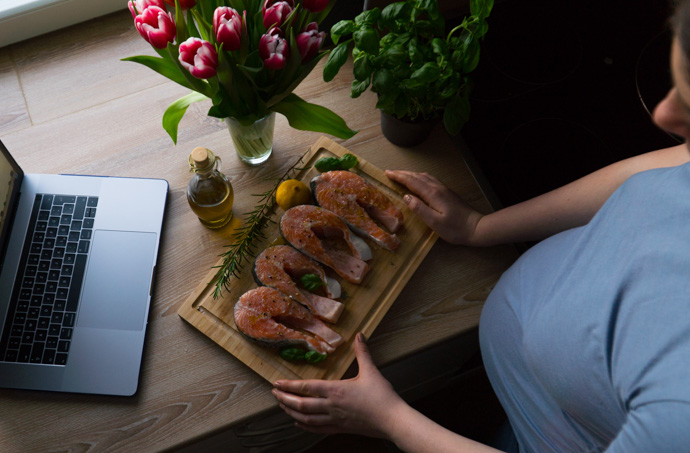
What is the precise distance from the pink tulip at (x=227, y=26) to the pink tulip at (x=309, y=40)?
0.34 ft

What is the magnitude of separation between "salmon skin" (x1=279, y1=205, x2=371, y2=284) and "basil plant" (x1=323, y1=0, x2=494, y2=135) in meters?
0.25

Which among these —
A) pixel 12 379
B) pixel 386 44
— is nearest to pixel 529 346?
pixel 386 44

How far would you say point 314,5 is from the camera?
0.85m

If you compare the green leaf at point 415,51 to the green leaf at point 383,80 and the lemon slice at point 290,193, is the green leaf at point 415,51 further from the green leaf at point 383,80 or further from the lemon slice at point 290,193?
the lemon slice at point 290,193

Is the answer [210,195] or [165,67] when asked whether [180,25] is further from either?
[210,195]

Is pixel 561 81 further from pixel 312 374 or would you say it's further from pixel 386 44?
pixel 312 374

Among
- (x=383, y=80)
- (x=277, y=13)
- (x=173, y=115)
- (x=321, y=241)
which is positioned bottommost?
(x=321, y=241)

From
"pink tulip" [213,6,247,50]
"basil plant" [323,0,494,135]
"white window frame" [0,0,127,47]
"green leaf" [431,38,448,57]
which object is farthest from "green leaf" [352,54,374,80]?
"white window frame" [0,0,127,47]

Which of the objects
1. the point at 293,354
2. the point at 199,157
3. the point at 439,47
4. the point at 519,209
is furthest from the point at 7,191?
the point at 519,209

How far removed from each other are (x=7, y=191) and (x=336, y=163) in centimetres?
64

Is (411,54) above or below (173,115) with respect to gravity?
above

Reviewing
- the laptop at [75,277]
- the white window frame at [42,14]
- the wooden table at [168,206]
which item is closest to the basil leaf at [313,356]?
the wooden table at [168,206]

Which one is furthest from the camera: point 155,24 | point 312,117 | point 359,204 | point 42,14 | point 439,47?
point 42,14

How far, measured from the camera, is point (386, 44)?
97 centimetres
